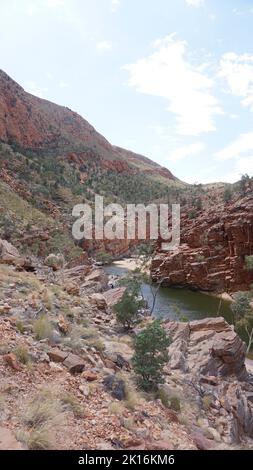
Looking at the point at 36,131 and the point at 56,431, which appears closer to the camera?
the point at 56,431

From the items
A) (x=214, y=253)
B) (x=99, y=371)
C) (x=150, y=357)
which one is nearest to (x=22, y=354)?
(x=99, y=371)

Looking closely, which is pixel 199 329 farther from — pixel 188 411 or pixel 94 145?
pixel 94 145

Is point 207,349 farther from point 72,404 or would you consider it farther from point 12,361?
point 12,361

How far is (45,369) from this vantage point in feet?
20.0

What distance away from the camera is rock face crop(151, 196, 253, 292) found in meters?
42.0

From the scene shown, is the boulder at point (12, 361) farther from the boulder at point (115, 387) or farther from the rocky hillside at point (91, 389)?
the boulder at point (115, 387)

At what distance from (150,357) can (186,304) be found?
2986 centimetres

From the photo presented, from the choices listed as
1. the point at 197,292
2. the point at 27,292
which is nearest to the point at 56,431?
the point at 27,292

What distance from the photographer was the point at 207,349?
1366cm

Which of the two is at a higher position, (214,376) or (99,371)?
(99,371)

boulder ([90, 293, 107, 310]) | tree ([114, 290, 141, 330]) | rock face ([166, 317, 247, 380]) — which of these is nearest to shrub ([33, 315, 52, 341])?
rock face ([166, 317, 247, 380])

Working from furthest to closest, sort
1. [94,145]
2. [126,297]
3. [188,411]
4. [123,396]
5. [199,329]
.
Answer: [94,145] → [199,329] → [126,297] → [188,411] → [123,396]
